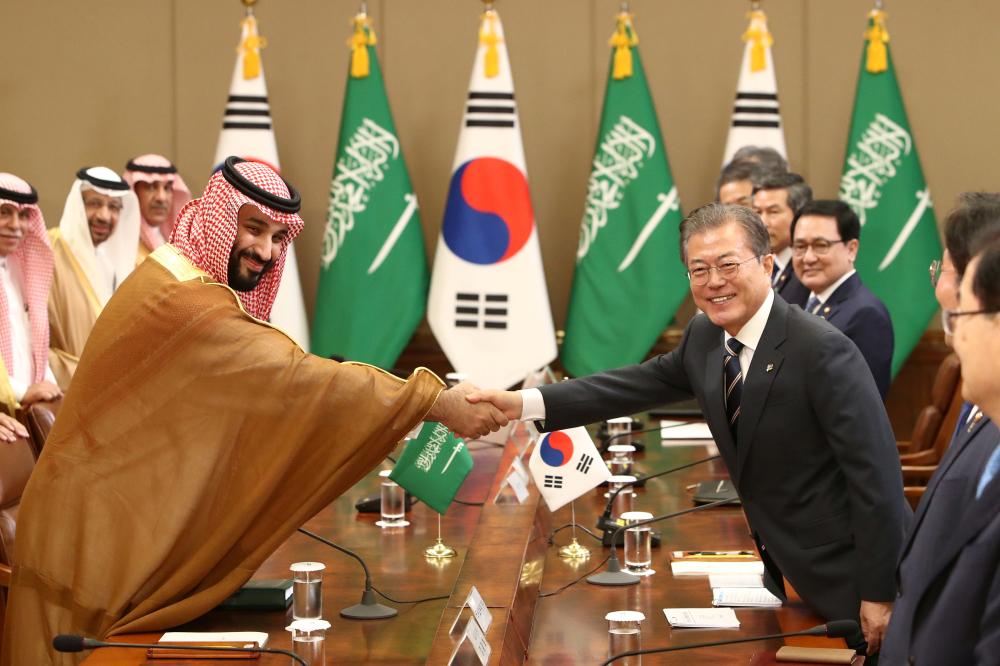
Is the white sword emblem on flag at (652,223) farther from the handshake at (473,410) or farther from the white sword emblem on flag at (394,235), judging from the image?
the handshake at (473,410)

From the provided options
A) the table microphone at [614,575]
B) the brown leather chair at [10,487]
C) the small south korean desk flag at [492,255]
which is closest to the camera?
the table microphone at [614,575]

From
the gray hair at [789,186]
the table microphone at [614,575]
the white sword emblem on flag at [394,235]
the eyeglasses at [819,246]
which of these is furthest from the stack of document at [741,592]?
the white sword emblem on flag at [394,235]

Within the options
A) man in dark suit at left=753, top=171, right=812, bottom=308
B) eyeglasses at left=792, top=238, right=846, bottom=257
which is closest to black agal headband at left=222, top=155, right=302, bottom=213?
eyeglasses at left=792, top=238, right=846, bottom=257

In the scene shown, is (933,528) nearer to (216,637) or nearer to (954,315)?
(954,315)

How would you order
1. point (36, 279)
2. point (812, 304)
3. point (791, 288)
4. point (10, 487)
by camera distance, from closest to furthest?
point (10, 487) → point (812, 304) → point (791, 288) → point (36, 279)

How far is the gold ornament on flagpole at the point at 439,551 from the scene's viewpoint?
306cm

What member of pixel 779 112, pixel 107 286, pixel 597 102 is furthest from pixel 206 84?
pixel 779 112

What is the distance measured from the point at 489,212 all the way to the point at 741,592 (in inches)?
173

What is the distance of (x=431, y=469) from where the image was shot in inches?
121

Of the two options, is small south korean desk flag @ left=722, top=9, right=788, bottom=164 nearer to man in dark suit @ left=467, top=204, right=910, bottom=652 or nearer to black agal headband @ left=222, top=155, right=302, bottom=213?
man in dark suit @ left=467, top=204, right=910, bottom=652

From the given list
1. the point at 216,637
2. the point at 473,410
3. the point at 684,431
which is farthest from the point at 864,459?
the point at 684,431

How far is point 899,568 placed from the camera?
79.2 inches

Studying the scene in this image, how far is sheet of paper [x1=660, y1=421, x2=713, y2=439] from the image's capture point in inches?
187

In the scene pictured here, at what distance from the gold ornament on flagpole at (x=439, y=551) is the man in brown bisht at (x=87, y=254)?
3.36 metres
